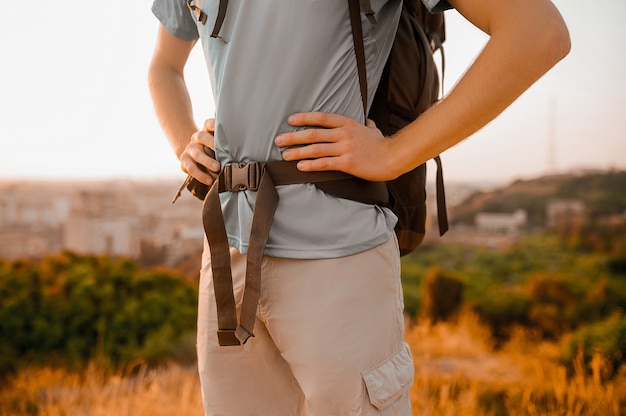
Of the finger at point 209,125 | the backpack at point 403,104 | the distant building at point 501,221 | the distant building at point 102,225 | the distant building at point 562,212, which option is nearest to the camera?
the backpack at point 403,104

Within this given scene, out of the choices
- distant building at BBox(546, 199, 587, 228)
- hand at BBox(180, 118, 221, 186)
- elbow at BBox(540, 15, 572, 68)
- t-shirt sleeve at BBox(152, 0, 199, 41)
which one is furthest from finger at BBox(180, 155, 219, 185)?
distant building at BBox(546, 199, 587, 228)

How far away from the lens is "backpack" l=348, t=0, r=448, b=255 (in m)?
1.05

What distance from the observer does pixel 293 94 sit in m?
0.88

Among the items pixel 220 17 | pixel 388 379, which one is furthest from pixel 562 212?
pixel 220 17

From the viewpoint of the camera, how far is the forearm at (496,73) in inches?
31.1

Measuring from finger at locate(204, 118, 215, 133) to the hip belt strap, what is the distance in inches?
5.4

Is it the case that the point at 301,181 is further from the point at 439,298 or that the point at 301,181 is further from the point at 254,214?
the point at 439,298

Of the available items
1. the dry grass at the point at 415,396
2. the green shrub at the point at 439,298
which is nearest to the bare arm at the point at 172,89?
the dry grass at the point at 415,396

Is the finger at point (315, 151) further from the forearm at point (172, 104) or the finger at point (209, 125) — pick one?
the forearm at point (172, 104)

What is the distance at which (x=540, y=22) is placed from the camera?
79cm

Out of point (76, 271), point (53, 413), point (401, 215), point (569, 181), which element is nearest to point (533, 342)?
point (569, 181)

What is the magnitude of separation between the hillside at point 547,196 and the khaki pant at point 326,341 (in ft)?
32.7

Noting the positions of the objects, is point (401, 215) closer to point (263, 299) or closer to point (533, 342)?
point (263, 299)

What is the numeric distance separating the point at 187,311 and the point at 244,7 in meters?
6.25
